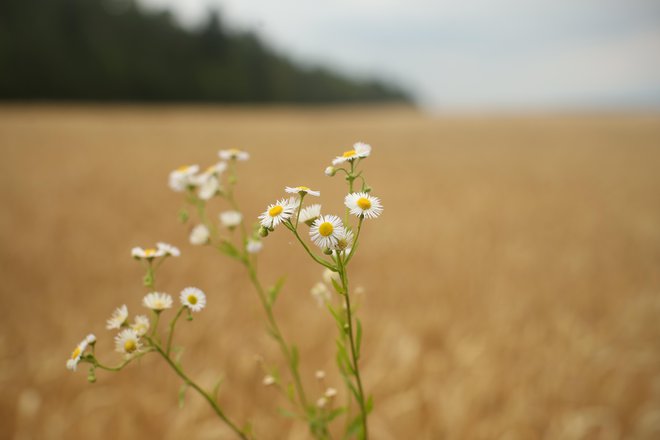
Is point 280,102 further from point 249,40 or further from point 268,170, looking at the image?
point 268,170

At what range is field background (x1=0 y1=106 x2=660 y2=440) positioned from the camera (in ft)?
4.86

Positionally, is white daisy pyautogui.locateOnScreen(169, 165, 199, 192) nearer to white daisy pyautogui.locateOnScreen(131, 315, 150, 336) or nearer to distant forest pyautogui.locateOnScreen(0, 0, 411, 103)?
white daisy pyautogui.locateOnScreen(131, 315, 150, 336)

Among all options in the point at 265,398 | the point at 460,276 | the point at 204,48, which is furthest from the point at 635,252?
the point at 204,48

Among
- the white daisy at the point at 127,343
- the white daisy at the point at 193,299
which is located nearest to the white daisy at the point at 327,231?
the white daisy at the point at 193,299

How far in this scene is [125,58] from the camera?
2970 centimetres

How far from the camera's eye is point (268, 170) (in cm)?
586

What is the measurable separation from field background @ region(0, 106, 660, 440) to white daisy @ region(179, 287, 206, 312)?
845 millimetres

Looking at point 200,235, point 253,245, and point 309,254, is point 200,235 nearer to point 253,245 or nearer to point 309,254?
point 253,245

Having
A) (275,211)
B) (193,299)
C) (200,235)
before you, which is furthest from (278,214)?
(200,235)

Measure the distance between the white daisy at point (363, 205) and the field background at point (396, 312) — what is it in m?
1.08

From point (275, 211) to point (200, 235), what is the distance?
0.45 meters

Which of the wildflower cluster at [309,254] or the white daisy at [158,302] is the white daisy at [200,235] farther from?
the white daisy at [158,302]

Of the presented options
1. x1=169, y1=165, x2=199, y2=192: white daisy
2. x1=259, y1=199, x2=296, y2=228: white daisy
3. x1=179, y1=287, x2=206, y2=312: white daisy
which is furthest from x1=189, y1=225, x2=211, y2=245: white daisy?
x1=259, y1=199, x2=296, y2=228: white daisy

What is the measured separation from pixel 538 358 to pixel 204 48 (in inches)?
1519
